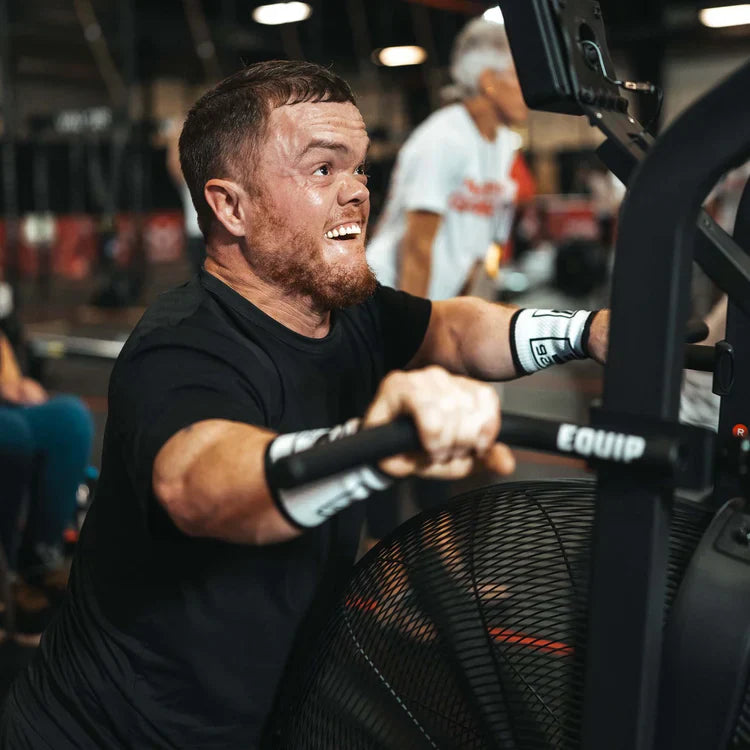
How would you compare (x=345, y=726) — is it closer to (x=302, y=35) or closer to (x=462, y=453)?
(x=462, y=453)

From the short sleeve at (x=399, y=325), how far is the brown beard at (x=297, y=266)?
8.0 inches

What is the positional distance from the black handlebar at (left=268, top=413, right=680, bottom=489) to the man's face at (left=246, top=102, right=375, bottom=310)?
0.47 metres

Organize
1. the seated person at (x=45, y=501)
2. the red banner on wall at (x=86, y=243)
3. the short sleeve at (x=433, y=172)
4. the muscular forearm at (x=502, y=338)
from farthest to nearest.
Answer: the red banner on wall at (x=86, y=243) < the short sleeve at (x=433, y=172) < the seated person at (x=45, y=501) < the muscular forearm at (x=502, y=338)

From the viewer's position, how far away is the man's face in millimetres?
1071

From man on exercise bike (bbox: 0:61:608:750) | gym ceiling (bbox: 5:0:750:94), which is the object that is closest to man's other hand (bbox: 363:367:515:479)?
man on exercise bike (bbox: 0:61:608:750)

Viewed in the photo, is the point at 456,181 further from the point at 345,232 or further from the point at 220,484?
the point at 220,484

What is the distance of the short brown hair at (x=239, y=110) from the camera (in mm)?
1074

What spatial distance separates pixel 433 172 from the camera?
2406 millimetres

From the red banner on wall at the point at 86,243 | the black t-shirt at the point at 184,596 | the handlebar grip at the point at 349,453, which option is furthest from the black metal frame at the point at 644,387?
the red banner on wall at the point at 86,243

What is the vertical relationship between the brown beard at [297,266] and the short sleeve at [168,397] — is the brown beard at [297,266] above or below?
above

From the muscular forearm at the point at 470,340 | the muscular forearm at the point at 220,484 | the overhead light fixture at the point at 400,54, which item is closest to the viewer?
the muscular forearm at the point at 220,484

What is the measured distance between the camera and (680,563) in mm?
856

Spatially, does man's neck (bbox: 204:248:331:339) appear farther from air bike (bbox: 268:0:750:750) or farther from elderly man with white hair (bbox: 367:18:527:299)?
elderly man with white hair (bbox: 367:18:527:299)

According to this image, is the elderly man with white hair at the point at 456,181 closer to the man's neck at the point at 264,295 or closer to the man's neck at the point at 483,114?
the man's neck at the point at 483,114
